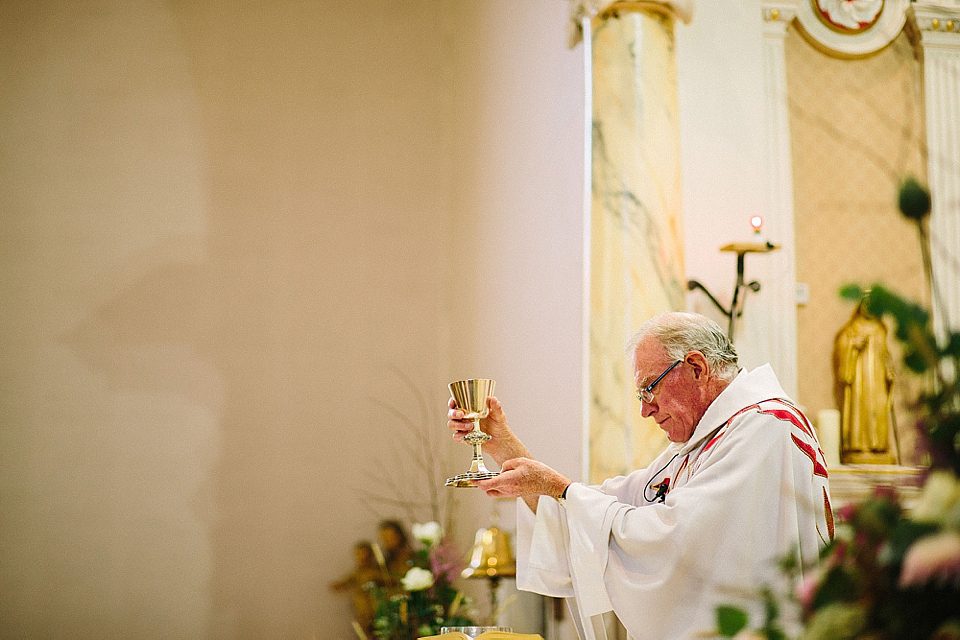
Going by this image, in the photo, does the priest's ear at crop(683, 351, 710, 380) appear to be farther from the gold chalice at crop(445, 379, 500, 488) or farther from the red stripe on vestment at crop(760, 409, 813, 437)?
the gold chalice at crop(445, 379, 500, 488)

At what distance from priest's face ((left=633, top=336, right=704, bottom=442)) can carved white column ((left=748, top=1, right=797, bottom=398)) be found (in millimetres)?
2022

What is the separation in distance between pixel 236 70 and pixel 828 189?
409cm

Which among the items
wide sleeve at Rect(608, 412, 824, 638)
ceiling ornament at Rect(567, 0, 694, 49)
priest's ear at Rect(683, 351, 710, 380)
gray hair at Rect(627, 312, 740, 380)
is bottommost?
wide sleeve at Rect(608, 412, 824, 638)

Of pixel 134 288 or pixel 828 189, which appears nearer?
pixel 828 189

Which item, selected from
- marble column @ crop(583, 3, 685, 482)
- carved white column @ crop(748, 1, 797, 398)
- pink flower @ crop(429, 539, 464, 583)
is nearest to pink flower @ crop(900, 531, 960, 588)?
marble column @ crop(583, 3, 685, 482)

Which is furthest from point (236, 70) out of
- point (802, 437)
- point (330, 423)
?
point (802, 437)

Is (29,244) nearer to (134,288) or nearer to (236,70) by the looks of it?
(134,288)

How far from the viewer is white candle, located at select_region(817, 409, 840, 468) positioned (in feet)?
15.5

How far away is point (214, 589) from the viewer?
5.87 metres

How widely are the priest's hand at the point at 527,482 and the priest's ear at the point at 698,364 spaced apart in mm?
513

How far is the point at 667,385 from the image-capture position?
2.82 m

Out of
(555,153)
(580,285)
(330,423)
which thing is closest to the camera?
(580,285)

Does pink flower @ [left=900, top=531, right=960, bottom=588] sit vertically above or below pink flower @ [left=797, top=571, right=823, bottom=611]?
above

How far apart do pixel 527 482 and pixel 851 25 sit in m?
3.85
